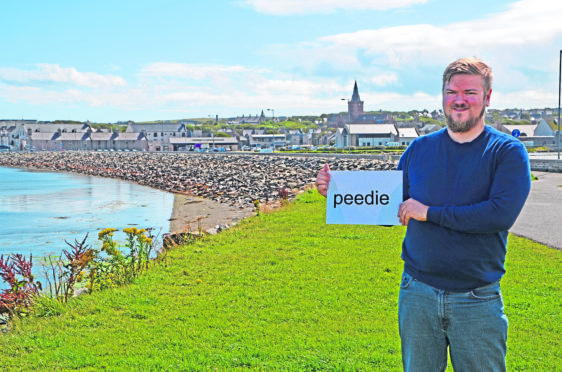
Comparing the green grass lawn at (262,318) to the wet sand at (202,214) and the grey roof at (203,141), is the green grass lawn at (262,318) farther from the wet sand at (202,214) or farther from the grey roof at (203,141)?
the grey roof at (203,141)

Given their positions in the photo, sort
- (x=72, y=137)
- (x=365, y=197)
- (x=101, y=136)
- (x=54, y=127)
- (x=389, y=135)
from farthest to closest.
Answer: (x=54, y=127) → (x=72, y=137) → (x=101, y=136) → (x=389, y=135) → (x=365, y=197)

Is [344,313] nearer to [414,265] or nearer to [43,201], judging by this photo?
[414,265]

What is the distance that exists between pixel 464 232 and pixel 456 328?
0.54 metres

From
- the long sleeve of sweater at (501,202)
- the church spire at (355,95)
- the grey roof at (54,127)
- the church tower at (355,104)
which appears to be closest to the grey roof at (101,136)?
the grey roof at (54,127)

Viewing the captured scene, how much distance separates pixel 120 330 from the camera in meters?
6.29

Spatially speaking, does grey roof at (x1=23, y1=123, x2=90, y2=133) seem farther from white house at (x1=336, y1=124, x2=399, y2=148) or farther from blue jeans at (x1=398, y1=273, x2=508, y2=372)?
blue jeans at (x1=398, y1=273, x2=508, y2=372)

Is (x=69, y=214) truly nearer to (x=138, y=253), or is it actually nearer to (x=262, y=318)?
(x=138, y=253)

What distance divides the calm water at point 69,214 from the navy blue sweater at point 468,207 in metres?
15.5

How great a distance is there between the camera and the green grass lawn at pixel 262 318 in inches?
210

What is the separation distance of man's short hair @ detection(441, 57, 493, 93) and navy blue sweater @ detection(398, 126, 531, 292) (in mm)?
297

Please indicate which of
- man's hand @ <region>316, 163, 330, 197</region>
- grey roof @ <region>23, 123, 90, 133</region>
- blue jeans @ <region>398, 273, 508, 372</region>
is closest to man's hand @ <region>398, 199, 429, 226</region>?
blue jeans @ <region>398, 273, 508, 372</region>

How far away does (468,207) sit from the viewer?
2836 mm

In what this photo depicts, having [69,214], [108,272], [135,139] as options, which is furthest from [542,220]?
[135,139]

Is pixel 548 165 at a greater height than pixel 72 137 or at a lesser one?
lesser
